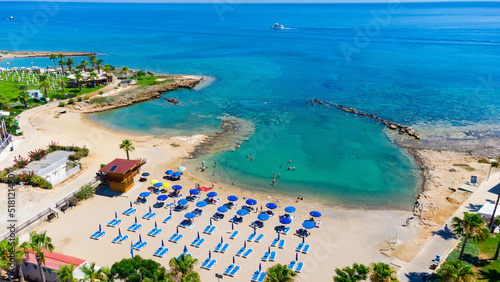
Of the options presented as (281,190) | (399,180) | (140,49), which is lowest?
(281,190)

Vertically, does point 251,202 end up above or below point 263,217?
above

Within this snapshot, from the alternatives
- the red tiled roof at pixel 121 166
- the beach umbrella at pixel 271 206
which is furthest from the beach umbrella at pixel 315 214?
the red tiled roof at pixel 121 166

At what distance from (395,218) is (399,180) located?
11.5m

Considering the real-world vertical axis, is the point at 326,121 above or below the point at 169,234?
above

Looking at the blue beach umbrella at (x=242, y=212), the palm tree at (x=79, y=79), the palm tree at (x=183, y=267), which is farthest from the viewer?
the palm tree at (x=79, y=79)

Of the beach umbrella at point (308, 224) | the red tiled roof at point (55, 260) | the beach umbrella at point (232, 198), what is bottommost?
the red tiled roof at point (55, 260)

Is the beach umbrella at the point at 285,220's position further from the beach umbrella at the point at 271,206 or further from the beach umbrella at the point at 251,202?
Answer: the beach umbrella at the point at 251,202

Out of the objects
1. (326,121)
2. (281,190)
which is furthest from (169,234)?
(326,121)

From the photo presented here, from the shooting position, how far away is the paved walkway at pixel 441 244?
3153 centimetres

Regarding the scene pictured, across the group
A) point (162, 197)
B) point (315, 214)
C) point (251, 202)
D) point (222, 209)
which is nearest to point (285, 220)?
point (315, 214)

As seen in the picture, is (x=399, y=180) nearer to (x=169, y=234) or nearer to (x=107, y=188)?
(x=169, y=234)

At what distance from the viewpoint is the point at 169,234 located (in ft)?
123

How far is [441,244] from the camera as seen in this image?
117ft

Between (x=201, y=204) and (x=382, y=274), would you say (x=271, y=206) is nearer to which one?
(x=201, y=204)
